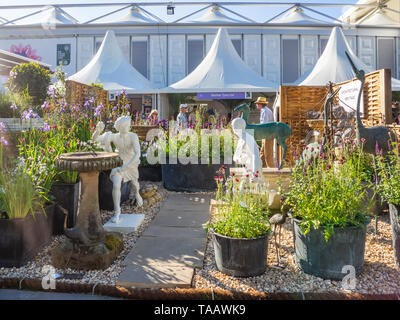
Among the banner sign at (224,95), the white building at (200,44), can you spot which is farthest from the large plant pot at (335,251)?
the white building at (200,44)

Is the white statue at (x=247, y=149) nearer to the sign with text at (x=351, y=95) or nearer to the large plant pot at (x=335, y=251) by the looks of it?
the large plant pot at (x=335, y=251)

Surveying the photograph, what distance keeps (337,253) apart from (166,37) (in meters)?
16.4

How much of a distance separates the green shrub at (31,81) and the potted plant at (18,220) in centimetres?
398

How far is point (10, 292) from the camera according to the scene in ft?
7.95

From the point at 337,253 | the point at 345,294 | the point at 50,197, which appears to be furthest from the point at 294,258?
the point at 50,197

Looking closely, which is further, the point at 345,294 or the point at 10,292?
the point at 10,292

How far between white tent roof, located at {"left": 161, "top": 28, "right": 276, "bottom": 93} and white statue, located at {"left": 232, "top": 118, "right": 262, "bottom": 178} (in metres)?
7.08

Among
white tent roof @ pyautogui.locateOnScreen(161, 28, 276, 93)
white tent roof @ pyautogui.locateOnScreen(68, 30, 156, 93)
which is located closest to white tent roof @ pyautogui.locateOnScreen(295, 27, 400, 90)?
white tent roof @ pyautogui.locateOnScreen(161, 28, 276, 93)

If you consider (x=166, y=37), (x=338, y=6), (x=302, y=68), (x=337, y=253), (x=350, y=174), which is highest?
(x=338, y=6)

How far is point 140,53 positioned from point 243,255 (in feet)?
53.3

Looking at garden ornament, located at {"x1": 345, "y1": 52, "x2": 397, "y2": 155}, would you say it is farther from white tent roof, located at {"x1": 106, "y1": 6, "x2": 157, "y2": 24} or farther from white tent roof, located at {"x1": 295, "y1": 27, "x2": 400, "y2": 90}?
white tent roof, located at {"x1": 106, "y1": 6, "x2": 157, "y2": 24}

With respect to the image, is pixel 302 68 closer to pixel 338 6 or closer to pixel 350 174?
pixel 338 6

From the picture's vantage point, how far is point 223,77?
10.9 m

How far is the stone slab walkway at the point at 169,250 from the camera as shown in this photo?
256 cm
